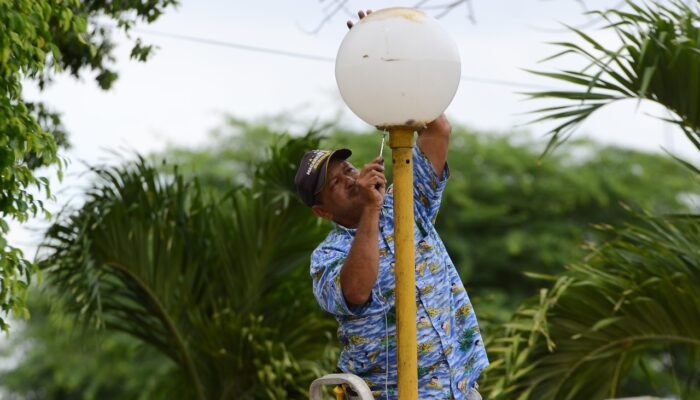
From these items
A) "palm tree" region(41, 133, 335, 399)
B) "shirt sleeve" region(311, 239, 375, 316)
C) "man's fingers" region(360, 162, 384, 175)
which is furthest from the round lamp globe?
"palm tree" region(41, 133, 335, 399)

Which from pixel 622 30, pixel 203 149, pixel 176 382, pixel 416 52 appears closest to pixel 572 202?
pixel 203 149

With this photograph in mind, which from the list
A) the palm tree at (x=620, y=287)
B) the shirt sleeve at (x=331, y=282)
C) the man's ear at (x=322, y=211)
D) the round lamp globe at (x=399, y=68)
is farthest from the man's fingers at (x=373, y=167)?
the palm tree at (x=620, y=287)

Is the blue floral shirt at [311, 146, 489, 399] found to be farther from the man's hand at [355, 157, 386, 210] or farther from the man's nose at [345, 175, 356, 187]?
the man's hand at [355, 157, 386, 210]

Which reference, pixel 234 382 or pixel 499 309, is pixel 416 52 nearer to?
pixel 234 382

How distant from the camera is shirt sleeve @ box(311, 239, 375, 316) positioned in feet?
12.2

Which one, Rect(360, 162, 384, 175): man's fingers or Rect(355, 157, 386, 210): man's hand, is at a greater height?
Rect(360, 162, 384, 175): man's fingers

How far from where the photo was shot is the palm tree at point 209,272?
681 centimetres

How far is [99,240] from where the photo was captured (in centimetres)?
681

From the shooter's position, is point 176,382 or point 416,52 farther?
point 176,382

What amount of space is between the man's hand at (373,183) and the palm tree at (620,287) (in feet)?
5.48

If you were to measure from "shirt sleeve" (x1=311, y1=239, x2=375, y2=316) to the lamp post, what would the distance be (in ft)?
0.79

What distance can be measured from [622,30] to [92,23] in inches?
128

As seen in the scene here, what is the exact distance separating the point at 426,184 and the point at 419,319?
1.62ft

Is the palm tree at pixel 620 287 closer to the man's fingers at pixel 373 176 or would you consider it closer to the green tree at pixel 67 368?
the man's fingers at pixel 373 176
